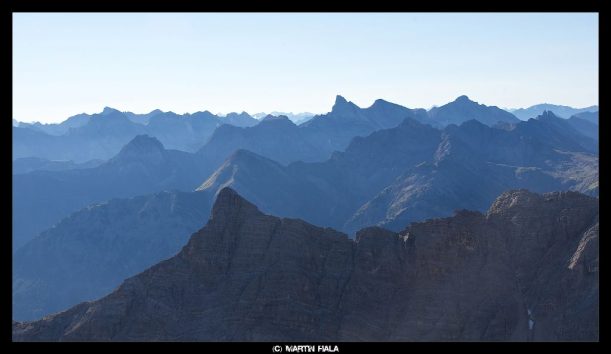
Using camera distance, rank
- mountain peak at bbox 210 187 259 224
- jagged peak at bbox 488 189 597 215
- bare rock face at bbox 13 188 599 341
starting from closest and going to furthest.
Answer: bare rock face at bbox 13 188 599 341
jagged peak at bbox 488 189 597 215
mountain peak at bbox 210 187 259 224

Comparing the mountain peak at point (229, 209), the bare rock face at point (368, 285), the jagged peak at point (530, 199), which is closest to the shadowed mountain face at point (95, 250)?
the mountain peak at point (229, 209)

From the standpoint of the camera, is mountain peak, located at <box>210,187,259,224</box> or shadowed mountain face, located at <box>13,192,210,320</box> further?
shadowed mountain face, located at <box>13,192,210,320</box>

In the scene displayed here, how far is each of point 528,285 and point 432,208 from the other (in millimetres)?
124826

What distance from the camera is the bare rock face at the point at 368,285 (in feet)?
180

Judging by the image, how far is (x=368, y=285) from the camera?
58.7m

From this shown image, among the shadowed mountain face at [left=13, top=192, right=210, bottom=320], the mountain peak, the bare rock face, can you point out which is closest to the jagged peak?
the bare rock face

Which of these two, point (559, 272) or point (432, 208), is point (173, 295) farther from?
point (432, 208)

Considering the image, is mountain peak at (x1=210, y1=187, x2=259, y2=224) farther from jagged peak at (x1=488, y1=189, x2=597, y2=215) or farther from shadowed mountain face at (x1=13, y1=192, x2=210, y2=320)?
shadowed mountain face at (x1=13, y1=192, x2=210, y2=320)

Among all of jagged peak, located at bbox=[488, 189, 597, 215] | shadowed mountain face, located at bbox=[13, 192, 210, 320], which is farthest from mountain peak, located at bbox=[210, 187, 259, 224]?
shadowed mountain face, located at bbox=[13, 192, 210, 320]

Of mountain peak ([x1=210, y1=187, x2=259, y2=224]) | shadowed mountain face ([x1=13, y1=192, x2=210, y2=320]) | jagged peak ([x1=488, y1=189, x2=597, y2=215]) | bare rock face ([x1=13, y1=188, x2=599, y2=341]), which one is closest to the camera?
bare rock face ([x1=13, y1=188, x2=599, y2=341])

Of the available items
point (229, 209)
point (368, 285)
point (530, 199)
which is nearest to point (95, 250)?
point (229, 209)

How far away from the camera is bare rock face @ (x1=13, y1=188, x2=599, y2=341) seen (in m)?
54.9

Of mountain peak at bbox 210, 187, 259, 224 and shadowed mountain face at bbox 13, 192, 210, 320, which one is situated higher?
mountain peak at bbox 210, 187, 259, 224
